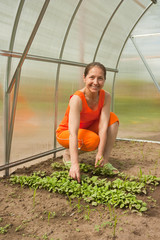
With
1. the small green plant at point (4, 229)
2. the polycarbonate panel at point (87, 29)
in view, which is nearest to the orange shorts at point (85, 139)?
the small green plant at point (4, 229)

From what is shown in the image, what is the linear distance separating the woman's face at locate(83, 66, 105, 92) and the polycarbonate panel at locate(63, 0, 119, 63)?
5.54ft

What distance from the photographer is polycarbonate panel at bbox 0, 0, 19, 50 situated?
3.69 m

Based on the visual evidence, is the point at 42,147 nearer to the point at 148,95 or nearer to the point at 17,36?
the point at 17,36

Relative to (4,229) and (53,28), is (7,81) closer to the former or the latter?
(53,28)

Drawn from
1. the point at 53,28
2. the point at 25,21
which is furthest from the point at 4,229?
the point at 53,28

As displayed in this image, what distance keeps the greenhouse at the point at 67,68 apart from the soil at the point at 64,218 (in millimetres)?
58

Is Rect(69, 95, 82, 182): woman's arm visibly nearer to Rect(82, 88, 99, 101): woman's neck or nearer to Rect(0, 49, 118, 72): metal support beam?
Rect(82, 88, 99, 101): woman's neck

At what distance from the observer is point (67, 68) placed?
5340 millimetres

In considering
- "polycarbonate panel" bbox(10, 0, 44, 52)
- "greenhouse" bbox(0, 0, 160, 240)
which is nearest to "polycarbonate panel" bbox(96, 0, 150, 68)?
"greenhouse" bbox(0, 0, 160, 240)

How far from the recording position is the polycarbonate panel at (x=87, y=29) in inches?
206

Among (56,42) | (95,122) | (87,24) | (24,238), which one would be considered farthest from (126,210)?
(87,24)

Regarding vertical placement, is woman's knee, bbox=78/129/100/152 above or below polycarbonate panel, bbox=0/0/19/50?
below

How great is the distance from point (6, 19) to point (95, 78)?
55.8 inches

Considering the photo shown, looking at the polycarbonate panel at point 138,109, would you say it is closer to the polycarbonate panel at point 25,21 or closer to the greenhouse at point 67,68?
the greenhouse at point 67,68
